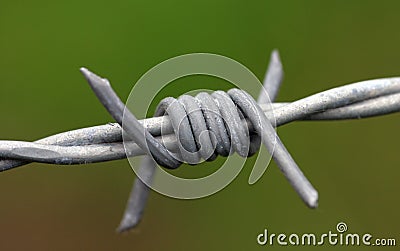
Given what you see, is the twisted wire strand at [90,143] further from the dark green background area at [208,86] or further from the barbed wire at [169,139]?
the dark green background area at [208,86]

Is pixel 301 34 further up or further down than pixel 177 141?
further up

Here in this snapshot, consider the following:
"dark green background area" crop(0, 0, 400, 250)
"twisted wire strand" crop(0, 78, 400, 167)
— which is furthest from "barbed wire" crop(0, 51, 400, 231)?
"dark green background area" crop(0, 0, 400, 250)

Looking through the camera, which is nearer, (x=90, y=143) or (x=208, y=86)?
(x=90, y=143)

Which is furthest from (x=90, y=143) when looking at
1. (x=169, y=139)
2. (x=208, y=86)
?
(x=208, y=86)

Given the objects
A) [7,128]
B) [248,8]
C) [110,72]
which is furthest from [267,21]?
[7,128]

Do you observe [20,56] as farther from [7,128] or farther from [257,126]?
[257,126]

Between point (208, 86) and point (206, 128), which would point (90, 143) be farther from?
point (208, 86)

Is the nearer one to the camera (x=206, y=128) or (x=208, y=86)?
(x=206, y=128)

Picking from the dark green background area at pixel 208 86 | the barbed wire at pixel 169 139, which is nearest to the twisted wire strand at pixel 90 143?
the barbed wire at pixel 169 139
